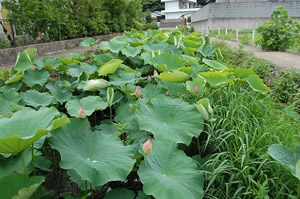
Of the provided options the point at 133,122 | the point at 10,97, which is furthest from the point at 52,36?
the point at 133,122

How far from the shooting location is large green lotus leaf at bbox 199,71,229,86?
2.35 m

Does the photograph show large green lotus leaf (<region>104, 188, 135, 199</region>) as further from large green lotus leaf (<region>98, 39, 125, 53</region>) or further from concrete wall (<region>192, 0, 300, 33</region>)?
concrete wall (<region>192, 0, 300, 33</region>)

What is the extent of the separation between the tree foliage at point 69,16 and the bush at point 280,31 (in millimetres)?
6954

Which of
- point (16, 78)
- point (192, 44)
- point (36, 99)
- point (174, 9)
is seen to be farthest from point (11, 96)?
point (174, 9)

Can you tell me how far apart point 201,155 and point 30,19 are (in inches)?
339

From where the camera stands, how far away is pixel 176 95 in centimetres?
249

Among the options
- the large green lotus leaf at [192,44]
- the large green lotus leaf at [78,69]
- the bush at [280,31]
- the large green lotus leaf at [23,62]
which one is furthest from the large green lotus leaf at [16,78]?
the bush at [280,31]

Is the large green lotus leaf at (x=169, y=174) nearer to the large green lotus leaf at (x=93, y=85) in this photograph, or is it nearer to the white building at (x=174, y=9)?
the large green lotus leaf at (x=93, y=85)

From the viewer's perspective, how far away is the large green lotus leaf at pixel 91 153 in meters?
1.35

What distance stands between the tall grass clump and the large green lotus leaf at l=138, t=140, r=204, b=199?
0.15 metres

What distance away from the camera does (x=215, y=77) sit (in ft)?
7.79

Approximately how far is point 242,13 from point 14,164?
1828cm

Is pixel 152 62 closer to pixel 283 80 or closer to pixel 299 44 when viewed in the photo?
pixel 283 80

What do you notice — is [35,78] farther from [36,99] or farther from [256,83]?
[256,83]
